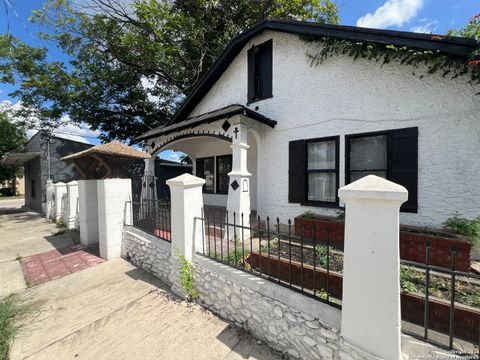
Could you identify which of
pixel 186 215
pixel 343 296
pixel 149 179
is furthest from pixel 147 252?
pixel 343 296

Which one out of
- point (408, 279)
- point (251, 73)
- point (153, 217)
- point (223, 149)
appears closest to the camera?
point (408, 279)

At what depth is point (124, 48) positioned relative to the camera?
36.7 feet

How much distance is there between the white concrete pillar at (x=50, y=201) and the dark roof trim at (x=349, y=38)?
29.2 feet

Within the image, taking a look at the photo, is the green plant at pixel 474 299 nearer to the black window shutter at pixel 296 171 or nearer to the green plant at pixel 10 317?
the black window shutter at pixel 296 171

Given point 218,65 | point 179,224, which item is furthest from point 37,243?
point 218,65

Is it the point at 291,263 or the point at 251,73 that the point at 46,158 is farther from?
the point at 291,263

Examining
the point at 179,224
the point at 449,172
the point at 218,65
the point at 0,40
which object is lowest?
the point at 179,224

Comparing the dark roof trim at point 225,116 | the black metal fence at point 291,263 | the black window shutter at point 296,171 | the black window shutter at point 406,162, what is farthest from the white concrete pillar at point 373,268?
the dark roof trim at point 225,116

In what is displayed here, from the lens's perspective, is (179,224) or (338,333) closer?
(338,333)

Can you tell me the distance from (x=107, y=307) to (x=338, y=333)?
3.55m

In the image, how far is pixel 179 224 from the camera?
13.1 feet

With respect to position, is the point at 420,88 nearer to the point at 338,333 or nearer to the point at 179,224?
the point at 338,333

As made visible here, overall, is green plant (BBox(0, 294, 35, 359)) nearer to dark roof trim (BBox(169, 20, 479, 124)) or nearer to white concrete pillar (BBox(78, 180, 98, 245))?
white concrete pillar (BBox(78, 180, 98, 245))

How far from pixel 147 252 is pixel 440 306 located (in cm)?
488
